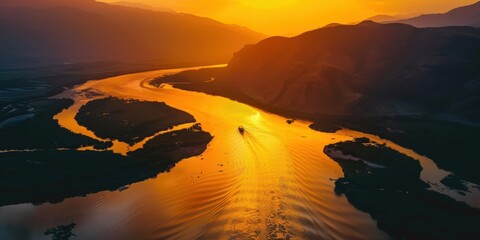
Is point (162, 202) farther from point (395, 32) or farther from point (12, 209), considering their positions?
point (395, 32)

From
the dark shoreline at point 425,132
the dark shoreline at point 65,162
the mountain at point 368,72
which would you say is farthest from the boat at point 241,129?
the mountain at point 368,72

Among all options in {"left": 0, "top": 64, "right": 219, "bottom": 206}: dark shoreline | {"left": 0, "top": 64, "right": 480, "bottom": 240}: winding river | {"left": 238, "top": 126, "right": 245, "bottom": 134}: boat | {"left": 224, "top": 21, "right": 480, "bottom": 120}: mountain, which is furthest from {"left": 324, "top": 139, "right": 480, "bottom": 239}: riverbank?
{"left": 224, "top": 21, "right": 480, "bottom": 120}: mountain

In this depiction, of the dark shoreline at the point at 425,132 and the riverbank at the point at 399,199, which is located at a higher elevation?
the dark shoreline at the point at 425,132

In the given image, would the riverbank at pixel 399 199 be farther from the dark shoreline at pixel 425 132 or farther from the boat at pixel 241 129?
the boat at pixel 241 129

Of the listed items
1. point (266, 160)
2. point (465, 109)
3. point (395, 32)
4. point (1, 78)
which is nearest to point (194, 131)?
→ point (266, 160)

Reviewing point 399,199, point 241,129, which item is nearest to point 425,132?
point 399,199

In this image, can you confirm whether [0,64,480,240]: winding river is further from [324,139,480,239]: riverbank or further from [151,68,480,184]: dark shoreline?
[151,68,480,184]: dark shoreline
